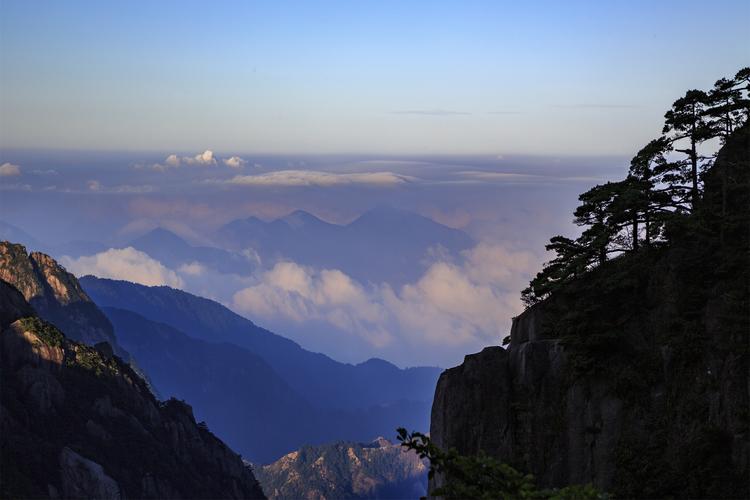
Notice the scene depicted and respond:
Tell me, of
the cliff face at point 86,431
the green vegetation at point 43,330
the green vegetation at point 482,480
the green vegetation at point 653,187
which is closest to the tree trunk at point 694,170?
the green vegetation at point 653,187

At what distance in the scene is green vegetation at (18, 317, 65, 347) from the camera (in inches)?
5487

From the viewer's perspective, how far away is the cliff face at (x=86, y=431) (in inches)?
4941

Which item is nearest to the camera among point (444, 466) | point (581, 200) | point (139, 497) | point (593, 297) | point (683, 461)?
point (444, 466)

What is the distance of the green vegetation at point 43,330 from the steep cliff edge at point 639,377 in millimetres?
98519

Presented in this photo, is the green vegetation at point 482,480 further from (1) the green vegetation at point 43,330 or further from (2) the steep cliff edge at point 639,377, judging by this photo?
(1) the green vegetation at point 43,330

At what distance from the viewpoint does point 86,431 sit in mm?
145125

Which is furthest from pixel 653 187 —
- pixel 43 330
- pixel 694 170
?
pixel 43 330

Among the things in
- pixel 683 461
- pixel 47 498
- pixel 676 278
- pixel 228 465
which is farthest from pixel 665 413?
pixel 228 465

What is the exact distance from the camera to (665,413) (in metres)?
→ 49.0

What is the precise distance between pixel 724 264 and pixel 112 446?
388 feet

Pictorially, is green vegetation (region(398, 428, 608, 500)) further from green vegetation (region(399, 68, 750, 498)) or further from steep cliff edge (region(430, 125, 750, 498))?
steep cliff edge (region(430, 125, 750, 498))

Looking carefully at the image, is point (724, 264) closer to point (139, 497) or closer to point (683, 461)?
point (683, 461)

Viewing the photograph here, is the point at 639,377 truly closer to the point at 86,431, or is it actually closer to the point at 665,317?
the point at 665,317

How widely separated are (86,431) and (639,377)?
115 meters
